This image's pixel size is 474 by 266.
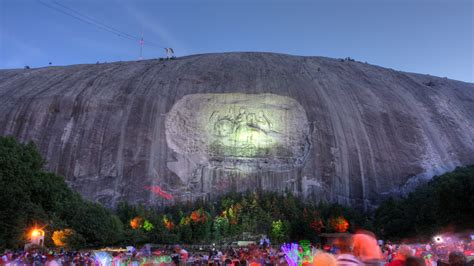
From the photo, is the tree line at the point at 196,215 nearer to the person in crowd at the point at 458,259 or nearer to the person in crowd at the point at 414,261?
the person in crowd at the point at 414,261

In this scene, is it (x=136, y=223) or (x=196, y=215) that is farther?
(x=196, y=215)

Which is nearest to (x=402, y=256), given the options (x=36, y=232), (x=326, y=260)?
(x=326, y=260)

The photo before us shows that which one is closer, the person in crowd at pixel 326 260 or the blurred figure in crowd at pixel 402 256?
the person in crowd at pixel 326 260

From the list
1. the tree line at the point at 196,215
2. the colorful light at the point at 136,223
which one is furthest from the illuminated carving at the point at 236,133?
the colorful light at the point at 136,223

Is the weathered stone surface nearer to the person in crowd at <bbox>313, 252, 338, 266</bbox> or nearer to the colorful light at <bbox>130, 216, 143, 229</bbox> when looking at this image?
the colorful light at <bbox>130, 216, 143, 229</bbox>

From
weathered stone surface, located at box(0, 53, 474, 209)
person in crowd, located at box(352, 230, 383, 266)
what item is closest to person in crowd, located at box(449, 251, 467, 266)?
person in crowd, located at box(352, 230, 383, 266)

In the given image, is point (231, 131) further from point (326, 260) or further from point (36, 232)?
point (326, 260)

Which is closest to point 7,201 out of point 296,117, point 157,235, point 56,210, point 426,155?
point 56,210

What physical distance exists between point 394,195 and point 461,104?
845 inches

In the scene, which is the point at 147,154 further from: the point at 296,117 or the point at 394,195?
the point at 394,195

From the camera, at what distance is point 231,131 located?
58.3 m

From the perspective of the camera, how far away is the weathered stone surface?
179ft

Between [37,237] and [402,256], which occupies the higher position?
[37,237]

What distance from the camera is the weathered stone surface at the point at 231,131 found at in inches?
2143
